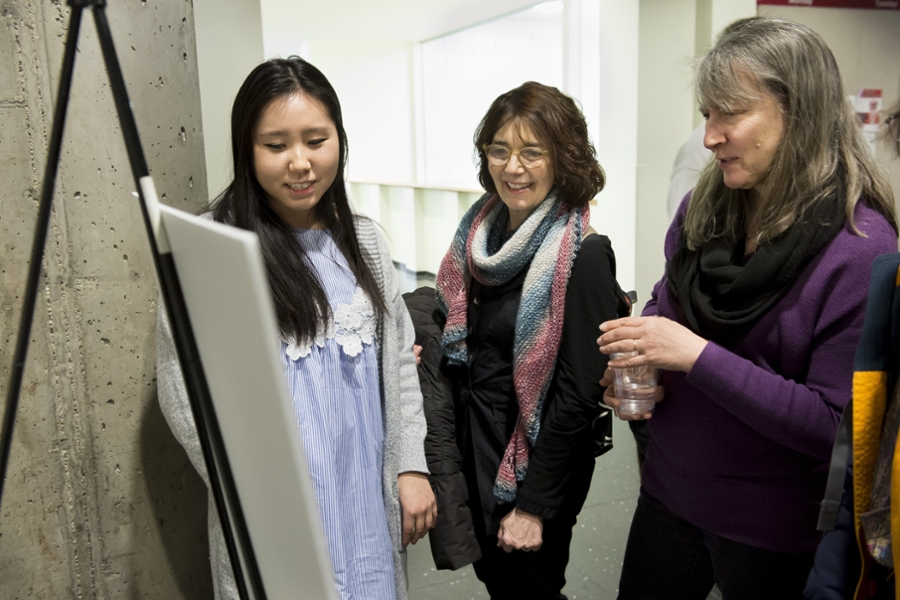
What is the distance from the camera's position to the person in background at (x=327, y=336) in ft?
4.22

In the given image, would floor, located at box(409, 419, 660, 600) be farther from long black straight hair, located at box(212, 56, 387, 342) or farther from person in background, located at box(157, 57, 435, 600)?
long black straight hair, located at box(212, 56, 387, 342)

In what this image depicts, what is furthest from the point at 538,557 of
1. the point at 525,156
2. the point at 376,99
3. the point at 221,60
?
the point at 376,99

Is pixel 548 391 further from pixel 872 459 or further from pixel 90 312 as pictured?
pixel 90 312

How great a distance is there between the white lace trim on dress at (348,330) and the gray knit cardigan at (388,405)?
5 cm

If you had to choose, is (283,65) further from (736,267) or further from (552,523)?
(552,523)

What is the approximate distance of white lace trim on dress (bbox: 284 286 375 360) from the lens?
4.22 feet

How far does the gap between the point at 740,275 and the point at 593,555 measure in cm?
187

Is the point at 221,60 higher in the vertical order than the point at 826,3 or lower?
lower

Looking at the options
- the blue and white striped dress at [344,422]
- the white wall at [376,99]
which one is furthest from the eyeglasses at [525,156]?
the white wall at [376,99]

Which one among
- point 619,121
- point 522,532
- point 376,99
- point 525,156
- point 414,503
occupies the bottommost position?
point 522,532

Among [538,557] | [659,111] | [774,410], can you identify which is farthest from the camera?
[659,111]

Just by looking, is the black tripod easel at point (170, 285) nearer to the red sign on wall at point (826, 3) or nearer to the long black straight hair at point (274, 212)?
the long black straight hair at point (274, 212)

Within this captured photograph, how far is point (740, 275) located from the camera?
1231 millimetres

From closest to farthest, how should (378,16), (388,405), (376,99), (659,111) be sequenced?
(388,405)
(659,111)
(378,16)
(376,99)
